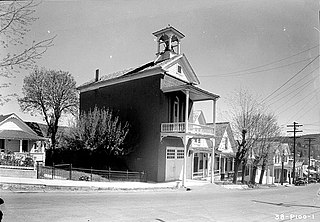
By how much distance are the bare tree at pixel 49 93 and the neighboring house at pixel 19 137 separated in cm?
22

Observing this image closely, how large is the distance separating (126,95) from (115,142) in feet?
7.60

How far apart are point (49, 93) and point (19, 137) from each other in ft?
4.85

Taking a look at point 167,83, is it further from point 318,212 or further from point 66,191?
point 318,212

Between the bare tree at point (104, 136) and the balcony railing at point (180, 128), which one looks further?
the balcony railing at point (180, 128)

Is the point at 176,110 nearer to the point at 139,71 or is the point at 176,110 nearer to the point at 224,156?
the point at 139,71

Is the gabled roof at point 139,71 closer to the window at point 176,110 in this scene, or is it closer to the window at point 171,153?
the window at point 176,110

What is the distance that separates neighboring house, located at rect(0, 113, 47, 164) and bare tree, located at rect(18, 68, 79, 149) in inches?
8.6

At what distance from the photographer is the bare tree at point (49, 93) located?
2979 mm

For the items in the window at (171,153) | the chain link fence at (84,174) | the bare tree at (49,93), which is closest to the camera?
the bare tree at (49,93)

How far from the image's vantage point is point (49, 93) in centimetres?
370

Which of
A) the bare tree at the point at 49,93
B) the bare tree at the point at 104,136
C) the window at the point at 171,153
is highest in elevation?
the bare tree at the point at 49,93

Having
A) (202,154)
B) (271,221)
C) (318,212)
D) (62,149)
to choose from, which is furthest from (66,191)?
(202,154)

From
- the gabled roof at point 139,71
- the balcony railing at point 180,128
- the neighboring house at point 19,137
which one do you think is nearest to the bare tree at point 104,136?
the balcony railing at point 180,128

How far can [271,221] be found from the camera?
354 centimetres
